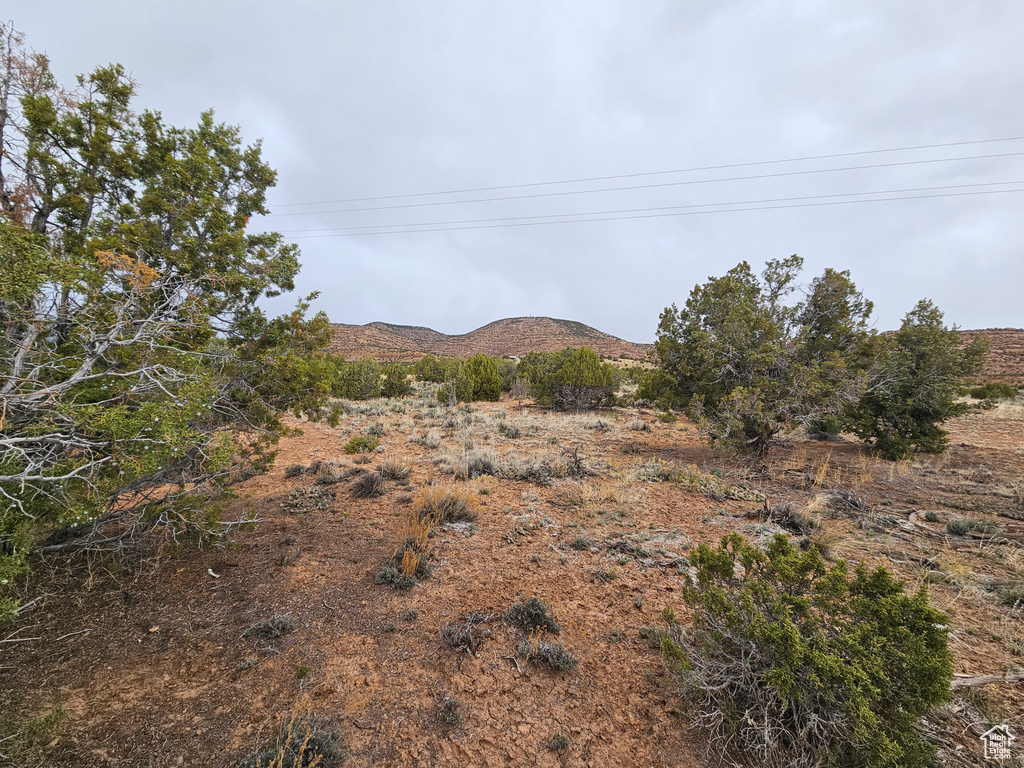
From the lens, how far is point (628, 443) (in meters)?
11.2

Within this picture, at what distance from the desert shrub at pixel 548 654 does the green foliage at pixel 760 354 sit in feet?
22.3

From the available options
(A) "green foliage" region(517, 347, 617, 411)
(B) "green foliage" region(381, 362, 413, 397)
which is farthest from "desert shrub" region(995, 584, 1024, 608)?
(B) "green foliage" region(381, 362, 413, 397)

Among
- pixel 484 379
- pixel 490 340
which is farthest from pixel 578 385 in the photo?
pixel 490 340

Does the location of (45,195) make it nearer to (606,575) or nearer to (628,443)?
(606,575)

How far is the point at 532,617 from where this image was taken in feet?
11.4

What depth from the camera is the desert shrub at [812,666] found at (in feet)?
6.23

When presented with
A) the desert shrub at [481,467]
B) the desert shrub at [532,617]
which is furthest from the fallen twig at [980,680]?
the desert shrub at [481,467]

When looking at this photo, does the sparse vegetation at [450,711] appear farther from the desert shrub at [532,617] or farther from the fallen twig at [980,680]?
the fallen twig at [980,680]

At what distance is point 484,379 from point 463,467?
1373 centimetres

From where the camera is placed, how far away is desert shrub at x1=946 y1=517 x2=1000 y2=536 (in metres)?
4.82

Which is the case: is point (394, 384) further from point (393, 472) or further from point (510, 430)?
point (393, 472)

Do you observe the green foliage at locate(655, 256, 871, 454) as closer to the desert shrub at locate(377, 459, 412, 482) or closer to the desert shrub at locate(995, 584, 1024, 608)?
the desert shrub at locate(995, 584, 1024, 608)

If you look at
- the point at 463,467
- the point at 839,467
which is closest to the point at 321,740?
the point at 463,467

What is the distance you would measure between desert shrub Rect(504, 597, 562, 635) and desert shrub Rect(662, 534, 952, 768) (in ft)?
3.55
